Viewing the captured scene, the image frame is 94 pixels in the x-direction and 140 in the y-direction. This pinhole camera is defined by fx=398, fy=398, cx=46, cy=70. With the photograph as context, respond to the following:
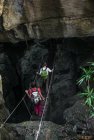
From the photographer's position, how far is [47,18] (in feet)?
44.9

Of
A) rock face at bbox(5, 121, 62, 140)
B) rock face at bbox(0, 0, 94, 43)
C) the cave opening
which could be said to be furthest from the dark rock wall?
rock face at bbox(5, 121, 62, 140)

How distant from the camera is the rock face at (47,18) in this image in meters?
13.1

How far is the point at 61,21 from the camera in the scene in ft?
44.6

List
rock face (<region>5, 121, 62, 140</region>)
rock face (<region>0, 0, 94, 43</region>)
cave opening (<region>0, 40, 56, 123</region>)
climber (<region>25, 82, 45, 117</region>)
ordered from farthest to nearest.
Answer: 1. cave opening (<region>0, 40, 56, 123</region>)
2. climber (<region>25, 82, 45, 117</region>)
3. rock face (<region>0, 0, 94, 43</region>)
4. rock face (<region>5, 121, 62, 140</region>)

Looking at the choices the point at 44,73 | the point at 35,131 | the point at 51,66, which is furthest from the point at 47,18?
the point at 51,66

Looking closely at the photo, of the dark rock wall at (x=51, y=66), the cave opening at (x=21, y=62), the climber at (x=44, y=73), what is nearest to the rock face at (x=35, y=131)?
the dark rock wall at (x=51, y=66)

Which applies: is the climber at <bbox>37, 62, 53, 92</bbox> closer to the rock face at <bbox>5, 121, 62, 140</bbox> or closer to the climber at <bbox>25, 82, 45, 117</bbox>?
the climber at <bbox>25, 82, 45, 117</bbox>

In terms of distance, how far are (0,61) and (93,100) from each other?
8254mm

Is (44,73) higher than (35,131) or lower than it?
higher

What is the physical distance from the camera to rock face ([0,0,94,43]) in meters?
13.1

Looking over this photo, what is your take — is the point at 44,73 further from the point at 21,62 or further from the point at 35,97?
the point at 21,62

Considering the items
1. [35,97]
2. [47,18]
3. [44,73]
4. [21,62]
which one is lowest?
[21,62]

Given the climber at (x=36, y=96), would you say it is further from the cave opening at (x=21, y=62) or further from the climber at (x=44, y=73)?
the cave opening at (x=21, y=62)

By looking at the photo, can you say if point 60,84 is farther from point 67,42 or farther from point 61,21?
point 61,21
